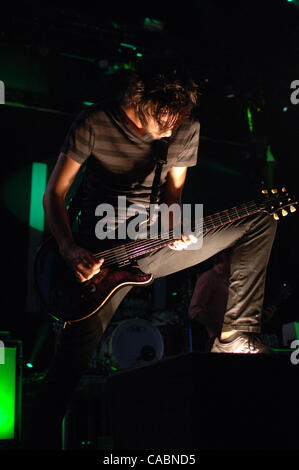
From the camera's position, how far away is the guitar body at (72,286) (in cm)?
245

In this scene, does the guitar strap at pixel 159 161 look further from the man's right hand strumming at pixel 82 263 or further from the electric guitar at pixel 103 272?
the man's right hand strumming at pixel 82 263

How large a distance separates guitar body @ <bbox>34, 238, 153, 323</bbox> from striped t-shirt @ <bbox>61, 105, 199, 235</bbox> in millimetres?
350

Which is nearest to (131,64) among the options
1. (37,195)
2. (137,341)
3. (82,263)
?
(37,195)

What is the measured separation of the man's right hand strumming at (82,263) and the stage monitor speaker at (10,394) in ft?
6.03

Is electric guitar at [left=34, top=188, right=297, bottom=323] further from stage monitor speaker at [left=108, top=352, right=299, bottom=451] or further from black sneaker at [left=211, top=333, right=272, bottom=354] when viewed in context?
stage monitor speaker at [left=108, top=352, right=299, bottom=451]

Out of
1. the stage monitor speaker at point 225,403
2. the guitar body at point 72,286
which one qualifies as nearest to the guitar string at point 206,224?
the guitar body at point 72,286

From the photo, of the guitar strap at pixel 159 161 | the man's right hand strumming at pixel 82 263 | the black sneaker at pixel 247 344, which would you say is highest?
the guitar strap at pixel 159 161

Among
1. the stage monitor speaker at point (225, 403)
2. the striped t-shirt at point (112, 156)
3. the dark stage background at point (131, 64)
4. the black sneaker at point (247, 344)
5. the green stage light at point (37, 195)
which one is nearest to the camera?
the stage monitor speaker at point (225, 403)

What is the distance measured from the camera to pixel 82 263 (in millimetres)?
2398

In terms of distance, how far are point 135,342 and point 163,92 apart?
441 centimetres

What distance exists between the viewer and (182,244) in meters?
2.54

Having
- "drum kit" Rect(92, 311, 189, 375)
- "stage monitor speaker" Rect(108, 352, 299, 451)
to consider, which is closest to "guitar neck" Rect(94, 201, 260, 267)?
"stage monitor speaker" Rect(108, 352, 299, 451)
